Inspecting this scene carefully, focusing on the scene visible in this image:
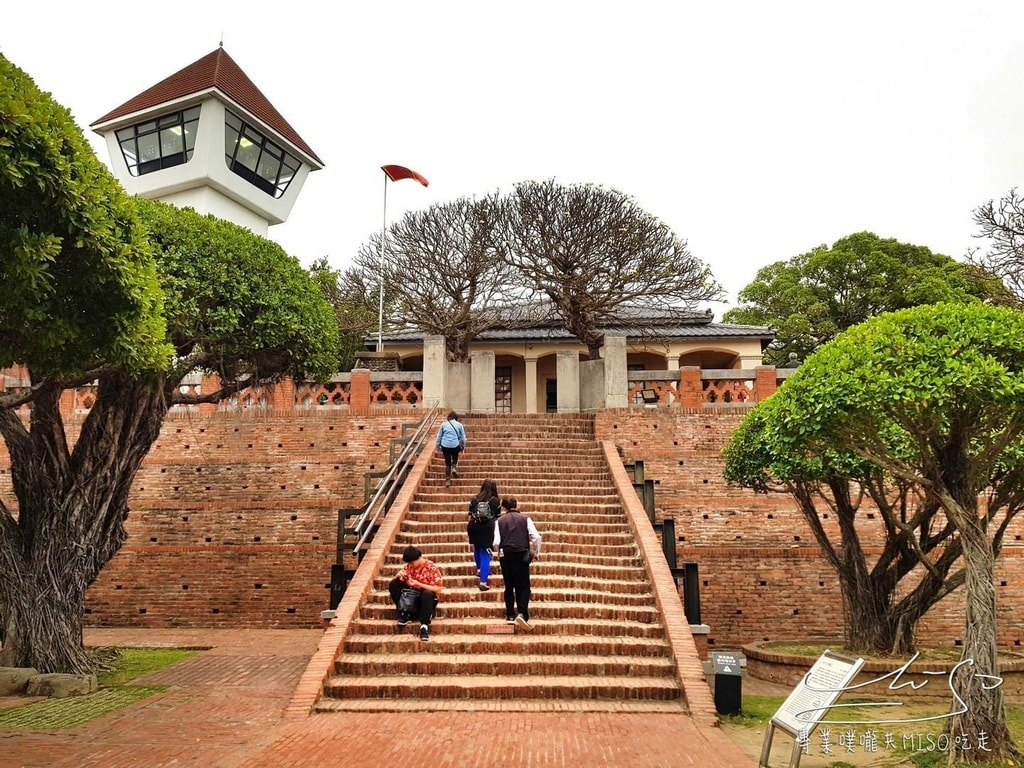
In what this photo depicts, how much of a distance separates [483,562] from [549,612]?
1.07 meters

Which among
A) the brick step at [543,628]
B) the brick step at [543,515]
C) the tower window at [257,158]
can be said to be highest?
the tower window at [257,158]

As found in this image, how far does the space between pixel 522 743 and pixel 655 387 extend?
35.2 ft

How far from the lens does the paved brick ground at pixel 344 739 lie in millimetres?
5934

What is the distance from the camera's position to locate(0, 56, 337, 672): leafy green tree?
6.10 metres

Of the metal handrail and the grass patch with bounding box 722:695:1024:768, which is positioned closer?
the grass patch with bounding box 722:695:1024:768

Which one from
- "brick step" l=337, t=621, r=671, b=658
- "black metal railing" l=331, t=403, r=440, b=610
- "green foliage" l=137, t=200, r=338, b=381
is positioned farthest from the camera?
"black metal railing" l=331, t=403, r=440, b=610

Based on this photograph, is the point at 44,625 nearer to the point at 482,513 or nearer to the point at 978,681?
the point at 482,513

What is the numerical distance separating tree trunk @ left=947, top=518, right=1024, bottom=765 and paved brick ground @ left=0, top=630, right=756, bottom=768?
5.82ft

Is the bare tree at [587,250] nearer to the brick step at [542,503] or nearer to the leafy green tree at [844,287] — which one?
the leafy green tree at [844,287]

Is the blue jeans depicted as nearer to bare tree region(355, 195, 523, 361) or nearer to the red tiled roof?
bare tree region(355, 195, 523, 361)

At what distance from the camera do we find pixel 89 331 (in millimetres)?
7102

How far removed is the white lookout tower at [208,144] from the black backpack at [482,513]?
14.8 meters

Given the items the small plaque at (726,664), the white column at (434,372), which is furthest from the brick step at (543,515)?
the white column at (434,372)

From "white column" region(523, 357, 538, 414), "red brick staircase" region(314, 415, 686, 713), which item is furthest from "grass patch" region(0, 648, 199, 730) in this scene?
"white column" region(523, 357, 538, 414)
